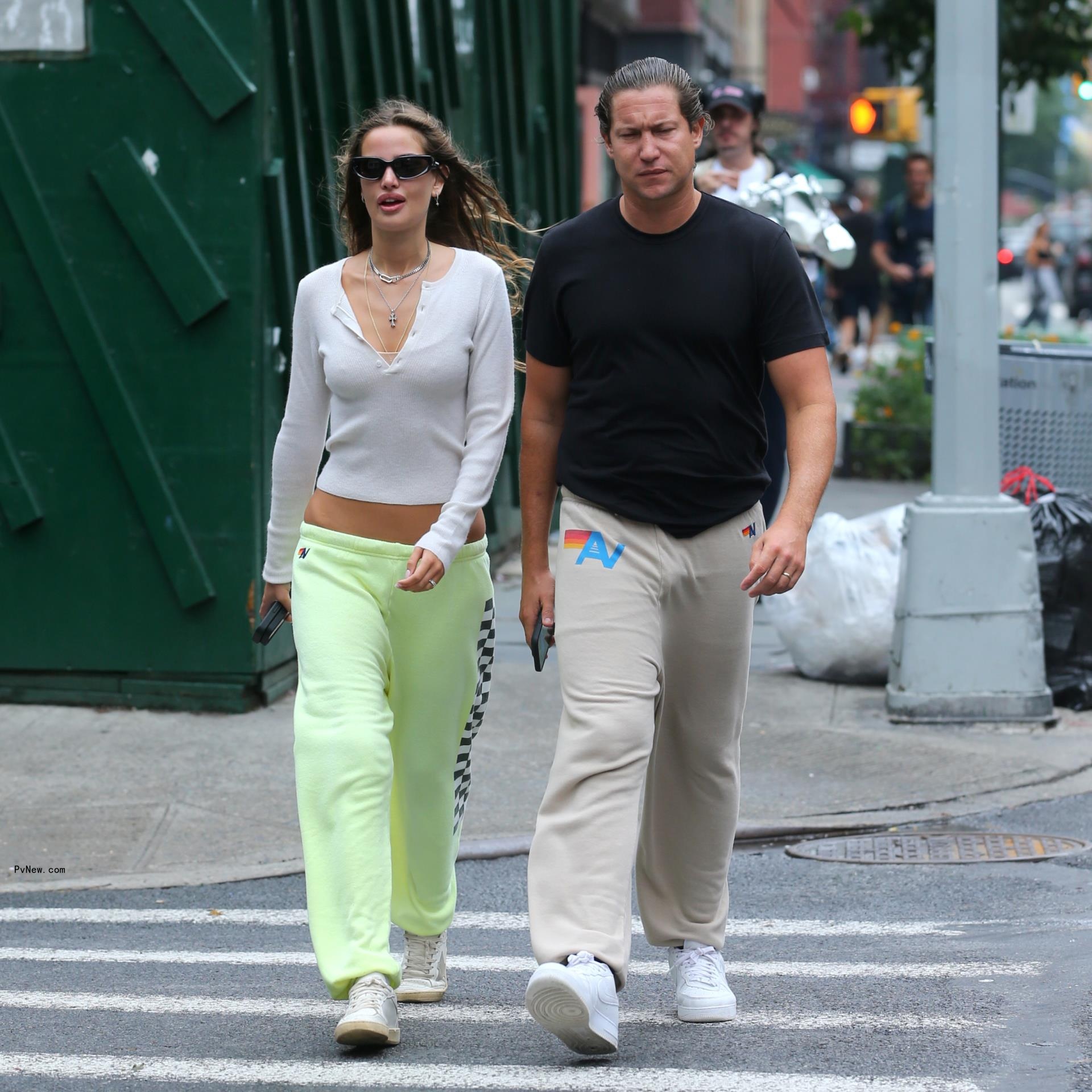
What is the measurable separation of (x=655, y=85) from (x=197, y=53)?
11.2ft

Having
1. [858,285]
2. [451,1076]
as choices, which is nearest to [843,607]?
[451,1076]

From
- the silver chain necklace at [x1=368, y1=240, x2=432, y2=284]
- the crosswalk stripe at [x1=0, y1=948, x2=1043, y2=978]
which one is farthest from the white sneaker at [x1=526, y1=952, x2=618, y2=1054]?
the silver chain necklace at [x1=368, y1=240, x2=432, y2=284]

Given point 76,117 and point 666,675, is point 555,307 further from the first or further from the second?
point 76,117

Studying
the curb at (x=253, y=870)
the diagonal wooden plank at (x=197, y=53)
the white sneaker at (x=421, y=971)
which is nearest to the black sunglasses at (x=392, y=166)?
the white sneaker at (x=421, y=971)

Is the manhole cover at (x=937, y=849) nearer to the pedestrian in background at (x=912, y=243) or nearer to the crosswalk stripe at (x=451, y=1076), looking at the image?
the crosswalk stripe at (x=451, y=1076)

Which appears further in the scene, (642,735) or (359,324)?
(359,324)

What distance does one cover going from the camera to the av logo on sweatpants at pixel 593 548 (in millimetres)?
4031

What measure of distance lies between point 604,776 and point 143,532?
3.76 metres

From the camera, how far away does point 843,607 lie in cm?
791

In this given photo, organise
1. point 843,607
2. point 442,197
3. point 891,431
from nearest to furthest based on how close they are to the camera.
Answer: point 442,197
point 843,607
point 891,431

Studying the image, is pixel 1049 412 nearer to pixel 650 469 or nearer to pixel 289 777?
pixel 289 777

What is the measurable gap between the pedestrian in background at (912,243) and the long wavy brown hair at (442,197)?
558 inches

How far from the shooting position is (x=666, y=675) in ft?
13.6

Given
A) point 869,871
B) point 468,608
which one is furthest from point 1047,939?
point 468,608
